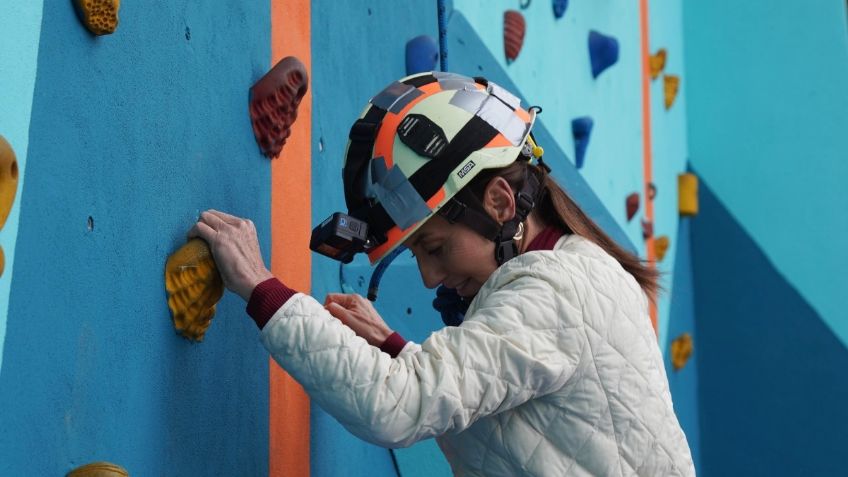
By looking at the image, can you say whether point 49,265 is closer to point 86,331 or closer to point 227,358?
point 86,331

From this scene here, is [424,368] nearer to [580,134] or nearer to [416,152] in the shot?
[416,152]

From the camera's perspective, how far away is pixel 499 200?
5.59 feet

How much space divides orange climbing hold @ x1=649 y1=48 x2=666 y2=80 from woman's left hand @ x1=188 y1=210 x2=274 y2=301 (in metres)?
3.25

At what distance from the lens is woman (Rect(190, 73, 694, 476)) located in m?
1.44

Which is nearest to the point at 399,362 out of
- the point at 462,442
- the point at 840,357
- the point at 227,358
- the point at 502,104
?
the point at 462,442

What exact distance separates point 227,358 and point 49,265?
469 mm

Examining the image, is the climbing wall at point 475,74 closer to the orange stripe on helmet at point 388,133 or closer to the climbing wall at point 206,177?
the climbing wall at point 206,177

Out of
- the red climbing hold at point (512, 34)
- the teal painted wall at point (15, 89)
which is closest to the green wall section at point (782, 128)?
the red climbing hold at point (512, 34)

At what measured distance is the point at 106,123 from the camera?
1402mm

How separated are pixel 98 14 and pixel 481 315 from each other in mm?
593

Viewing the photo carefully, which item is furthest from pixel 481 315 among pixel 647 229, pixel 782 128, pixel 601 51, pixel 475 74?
pixel 782 128

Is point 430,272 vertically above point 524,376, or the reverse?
point 430,272

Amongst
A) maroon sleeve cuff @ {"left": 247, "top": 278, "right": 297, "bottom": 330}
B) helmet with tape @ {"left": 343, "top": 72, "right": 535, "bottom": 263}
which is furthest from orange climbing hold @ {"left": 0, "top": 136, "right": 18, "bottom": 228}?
helmet with tape @ {"left": 343, "top": 72, "right": 535, "bottom": 263}

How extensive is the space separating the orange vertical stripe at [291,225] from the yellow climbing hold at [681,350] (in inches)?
114
